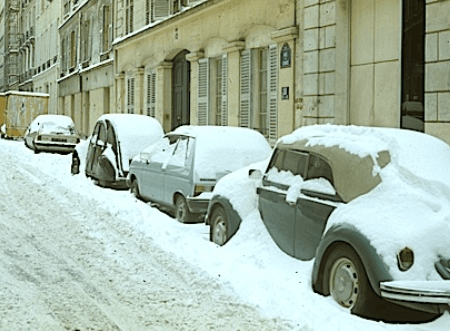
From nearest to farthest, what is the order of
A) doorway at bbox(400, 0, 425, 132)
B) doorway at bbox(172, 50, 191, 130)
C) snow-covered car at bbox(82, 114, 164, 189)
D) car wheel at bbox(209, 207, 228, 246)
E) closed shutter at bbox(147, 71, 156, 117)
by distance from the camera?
car wheel at bbox(209, 207, 228, 246)
doorway at bbox(400, 0, 425, 132)
snow-covered car at bbox(82, 114, 164, 189)
doorway at bbox(172, 50, 191, 130)
closed shutter at bbox(147, 71, 156, 117)

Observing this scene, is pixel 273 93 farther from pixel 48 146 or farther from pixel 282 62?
pixel 48 146

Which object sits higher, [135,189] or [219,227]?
[135,189]

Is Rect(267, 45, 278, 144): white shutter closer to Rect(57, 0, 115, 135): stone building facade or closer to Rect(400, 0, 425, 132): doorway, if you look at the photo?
Rect(400, 0, 425, 132): doorway

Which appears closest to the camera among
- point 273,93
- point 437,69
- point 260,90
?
point 437,69

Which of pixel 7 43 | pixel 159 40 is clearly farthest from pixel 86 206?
pixel 7 43

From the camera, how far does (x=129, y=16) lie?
28219 millimetres

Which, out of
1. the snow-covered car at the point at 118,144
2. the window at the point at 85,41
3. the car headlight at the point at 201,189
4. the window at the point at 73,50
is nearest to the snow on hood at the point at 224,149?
the car headlight at the point at 201,189

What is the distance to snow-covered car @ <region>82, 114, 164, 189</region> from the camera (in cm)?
1478

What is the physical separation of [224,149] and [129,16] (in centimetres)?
1851

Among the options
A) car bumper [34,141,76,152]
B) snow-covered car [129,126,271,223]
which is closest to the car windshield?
car bumper [34,141,76,152]

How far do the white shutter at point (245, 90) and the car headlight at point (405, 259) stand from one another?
40.6 ft

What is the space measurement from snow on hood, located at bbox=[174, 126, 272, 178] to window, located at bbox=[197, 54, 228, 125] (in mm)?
8128

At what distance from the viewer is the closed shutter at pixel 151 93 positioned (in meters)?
25.0

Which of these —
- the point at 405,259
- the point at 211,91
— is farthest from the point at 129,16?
the point at 405,259
